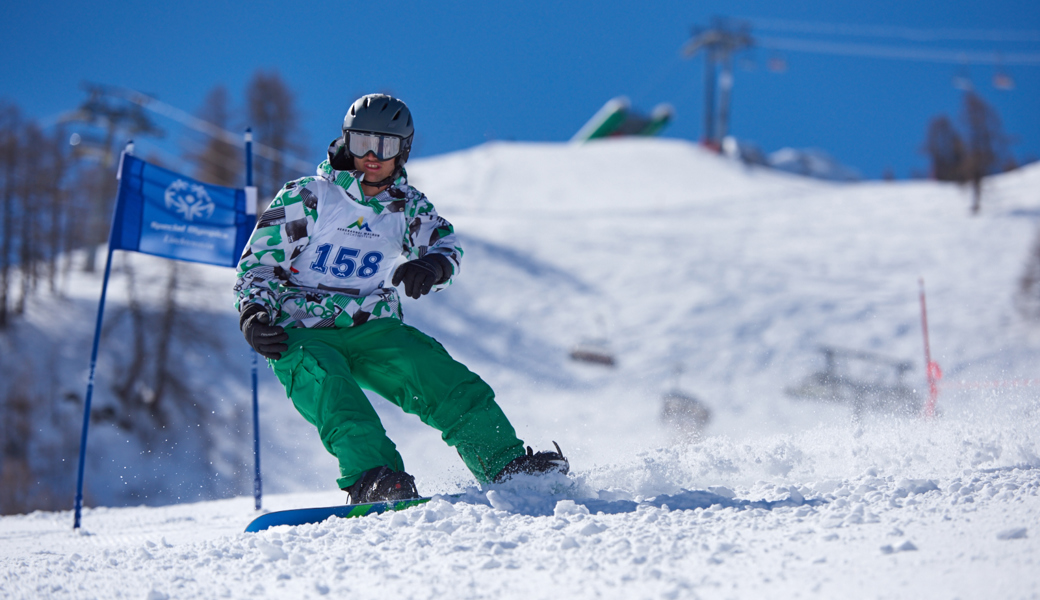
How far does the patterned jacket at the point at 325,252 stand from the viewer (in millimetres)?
3055

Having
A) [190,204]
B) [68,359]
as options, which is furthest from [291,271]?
[68,359]

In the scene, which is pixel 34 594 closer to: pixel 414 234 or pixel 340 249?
pixel 340 249

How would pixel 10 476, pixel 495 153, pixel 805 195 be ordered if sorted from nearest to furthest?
pixel 10 476, pixel 805 195, pixel 495 153

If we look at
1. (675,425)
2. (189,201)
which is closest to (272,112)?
(675,425)

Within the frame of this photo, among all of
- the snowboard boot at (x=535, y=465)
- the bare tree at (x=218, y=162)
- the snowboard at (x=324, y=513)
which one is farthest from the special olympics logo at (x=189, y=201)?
the bare tree at (x=218, y=162)

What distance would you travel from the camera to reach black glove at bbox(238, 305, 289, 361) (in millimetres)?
2820

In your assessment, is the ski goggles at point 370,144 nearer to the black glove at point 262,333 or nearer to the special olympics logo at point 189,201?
the black glove at point 262,333

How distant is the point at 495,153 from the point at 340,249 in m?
48.0

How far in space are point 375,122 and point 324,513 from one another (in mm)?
1671

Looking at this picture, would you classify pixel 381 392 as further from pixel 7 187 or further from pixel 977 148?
pixel 977 148

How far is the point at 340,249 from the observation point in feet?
10.3

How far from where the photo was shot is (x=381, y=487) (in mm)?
2629

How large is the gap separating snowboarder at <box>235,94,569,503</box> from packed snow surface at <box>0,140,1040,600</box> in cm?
35

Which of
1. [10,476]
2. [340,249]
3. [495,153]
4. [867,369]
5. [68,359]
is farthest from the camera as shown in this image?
[495,153]
